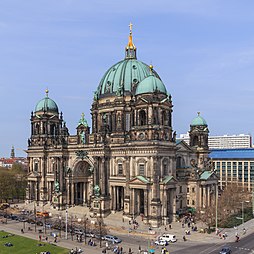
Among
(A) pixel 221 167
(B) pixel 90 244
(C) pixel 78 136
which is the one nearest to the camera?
(B) pixel 90 244

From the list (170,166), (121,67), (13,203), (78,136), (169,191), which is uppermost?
(121,67)

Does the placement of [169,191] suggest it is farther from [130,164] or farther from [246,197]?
[246,197]

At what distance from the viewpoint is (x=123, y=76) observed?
104188 millimetres

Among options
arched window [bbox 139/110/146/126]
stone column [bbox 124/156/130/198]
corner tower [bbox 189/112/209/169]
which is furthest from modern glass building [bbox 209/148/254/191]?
arched window [bbox 139/110/146/126]

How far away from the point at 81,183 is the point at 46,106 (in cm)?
2848

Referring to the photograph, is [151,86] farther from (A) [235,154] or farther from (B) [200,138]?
(A) [235,154]

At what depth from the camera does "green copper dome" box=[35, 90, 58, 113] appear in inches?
4587

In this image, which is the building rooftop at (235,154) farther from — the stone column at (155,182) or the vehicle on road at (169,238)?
the vehicle on road at (169,238)

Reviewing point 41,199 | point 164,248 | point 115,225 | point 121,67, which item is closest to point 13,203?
point 41,199

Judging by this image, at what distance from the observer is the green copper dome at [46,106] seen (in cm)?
11650

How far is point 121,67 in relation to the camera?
107 m

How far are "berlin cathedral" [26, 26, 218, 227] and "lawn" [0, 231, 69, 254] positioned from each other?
25.2m

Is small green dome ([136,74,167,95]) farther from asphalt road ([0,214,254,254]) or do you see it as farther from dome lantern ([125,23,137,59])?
asphalt road ([0,214,254,254])

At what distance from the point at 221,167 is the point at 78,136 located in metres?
85.9
